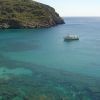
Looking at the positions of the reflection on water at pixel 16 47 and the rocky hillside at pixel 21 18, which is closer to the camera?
the reflection on water at pixel 16 47

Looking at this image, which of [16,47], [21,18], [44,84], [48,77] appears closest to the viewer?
Answer: [44,84]

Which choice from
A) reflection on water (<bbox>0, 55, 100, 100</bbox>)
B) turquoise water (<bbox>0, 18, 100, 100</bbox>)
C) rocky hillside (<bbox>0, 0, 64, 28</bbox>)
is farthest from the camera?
rocky hillside (<bbox>0, 0, 64, 28</bbox>)

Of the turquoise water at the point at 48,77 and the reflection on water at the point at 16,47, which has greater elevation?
the turquoise water at the point at 48,77

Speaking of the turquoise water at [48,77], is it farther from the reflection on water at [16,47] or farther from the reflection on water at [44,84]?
the reflection on water at [16,47]

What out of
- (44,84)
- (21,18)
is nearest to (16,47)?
(44,84)

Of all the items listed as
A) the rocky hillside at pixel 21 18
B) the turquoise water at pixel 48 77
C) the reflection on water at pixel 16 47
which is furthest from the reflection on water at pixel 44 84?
the rocky hillside at pixel 21 18

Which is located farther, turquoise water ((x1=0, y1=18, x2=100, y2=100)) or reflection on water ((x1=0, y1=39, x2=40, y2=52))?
reflection on water ((x1=0, y1=39, x2=40, y2=52))

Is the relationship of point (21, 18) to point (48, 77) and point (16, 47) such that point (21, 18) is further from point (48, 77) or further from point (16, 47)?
point (48, 77)

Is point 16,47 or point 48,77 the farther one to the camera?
point 16,47

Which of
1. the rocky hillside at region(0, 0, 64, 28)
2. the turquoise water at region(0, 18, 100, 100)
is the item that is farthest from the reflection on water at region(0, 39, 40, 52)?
the rocky hillside at region(0, 0, 64, 28)

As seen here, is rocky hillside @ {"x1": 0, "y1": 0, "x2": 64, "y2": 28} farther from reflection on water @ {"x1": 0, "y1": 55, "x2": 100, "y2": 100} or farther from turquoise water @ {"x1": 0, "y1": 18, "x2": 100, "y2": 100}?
reflection on water @ {"x1": 0, "y1": 55, "x2": 100, "y2": 100}

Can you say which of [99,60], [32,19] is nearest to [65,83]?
[99,60]

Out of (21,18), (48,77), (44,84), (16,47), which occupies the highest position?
(44,84)
